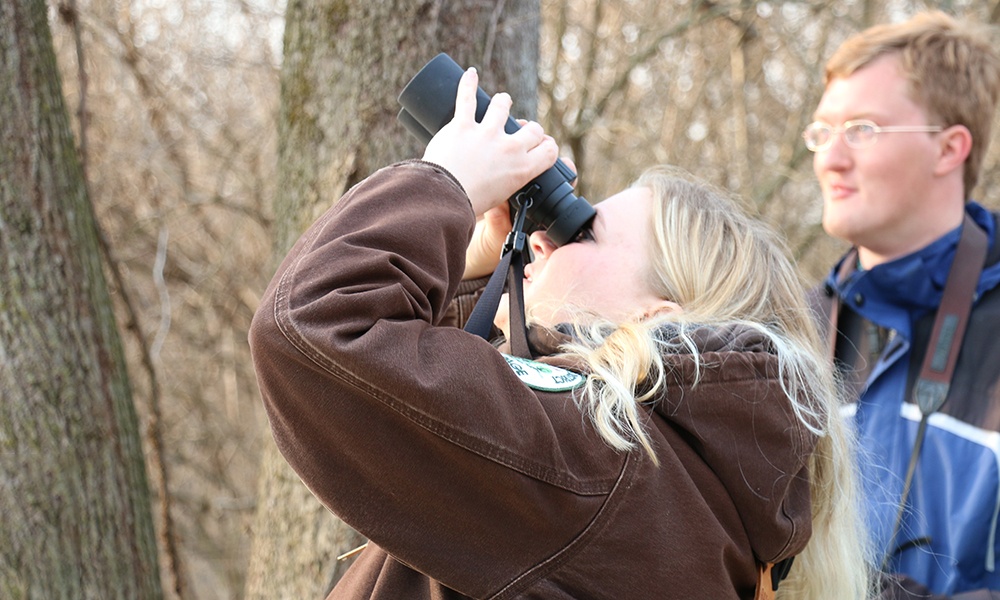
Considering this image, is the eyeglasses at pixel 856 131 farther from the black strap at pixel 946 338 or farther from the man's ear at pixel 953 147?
the black strap at pixel 946 338

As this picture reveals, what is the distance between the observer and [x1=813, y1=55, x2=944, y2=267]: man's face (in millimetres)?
2359

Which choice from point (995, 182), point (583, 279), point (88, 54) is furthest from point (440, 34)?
point (995, 182)

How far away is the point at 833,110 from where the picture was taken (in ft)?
8.16

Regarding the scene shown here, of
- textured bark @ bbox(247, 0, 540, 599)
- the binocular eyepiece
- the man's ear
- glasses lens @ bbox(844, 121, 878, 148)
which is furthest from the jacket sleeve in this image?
the man's ear

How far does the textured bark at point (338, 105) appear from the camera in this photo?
1.83 metres

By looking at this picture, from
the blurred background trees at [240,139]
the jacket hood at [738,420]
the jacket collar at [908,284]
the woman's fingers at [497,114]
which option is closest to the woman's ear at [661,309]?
the jacket hood at [738,420]

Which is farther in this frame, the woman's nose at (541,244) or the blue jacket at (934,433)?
the blue jacket at (934,433)

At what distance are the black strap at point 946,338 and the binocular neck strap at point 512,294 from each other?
3.70 feet

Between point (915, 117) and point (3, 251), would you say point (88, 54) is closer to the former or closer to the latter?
point (3, 251)

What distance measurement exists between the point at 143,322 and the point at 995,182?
4409 millimetres

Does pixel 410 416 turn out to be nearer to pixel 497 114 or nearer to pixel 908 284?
pixel 497 114

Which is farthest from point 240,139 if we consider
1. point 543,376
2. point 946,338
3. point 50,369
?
point 543,376

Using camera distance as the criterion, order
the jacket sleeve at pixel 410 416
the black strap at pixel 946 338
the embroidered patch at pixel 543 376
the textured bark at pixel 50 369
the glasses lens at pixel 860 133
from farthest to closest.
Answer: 1. the glasses lens at pixel 860 133
2. the black strap at pixel 946 338
3. the textured bark at pixel 50 369
4. the embroidered patch at pixel 543 376
5. the jacket sleeve at pixel 410 416

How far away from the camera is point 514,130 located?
1.43 metres
